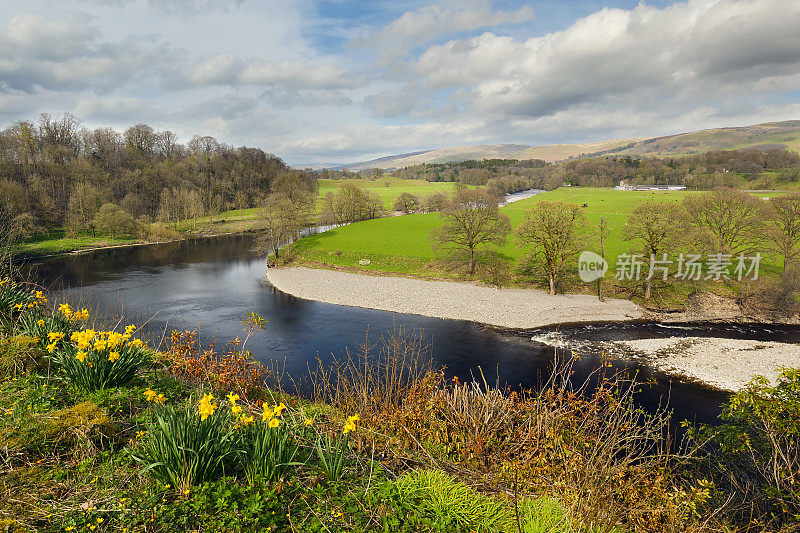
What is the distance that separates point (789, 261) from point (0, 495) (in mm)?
40242

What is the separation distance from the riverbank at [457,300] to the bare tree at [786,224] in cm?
1160

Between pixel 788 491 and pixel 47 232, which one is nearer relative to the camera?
pixel 788 491

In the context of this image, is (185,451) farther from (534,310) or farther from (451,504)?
(534,310)

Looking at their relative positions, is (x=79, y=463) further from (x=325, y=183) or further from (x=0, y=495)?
(x=325, y=183)

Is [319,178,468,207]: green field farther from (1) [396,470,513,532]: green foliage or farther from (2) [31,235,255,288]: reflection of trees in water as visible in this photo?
(1) [396,470,513,532]: green foliage

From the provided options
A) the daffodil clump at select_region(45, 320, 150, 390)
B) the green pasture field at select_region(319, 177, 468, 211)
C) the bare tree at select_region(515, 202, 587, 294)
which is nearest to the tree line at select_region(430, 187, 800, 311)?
the bare tree at select_region(515, 202, 587, 294)

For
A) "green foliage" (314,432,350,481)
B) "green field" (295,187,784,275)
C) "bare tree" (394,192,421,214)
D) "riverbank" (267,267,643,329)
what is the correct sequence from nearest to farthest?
1. "green foliage" (314,432,350,481)
2. "riverbank" (267,267,643,329)
3. "green field" (295,187,784,275)
4. "bare tree" (394,192,421,214)

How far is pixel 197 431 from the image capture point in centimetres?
439

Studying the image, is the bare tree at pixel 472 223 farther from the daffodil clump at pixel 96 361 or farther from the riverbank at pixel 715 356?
the daffodil clump at pixel 96 361

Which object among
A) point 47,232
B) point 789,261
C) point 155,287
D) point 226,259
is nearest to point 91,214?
point 47,232

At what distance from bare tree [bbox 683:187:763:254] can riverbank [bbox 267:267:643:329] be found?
9.90m

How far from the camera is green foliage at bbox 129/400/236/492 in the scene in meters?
4.20

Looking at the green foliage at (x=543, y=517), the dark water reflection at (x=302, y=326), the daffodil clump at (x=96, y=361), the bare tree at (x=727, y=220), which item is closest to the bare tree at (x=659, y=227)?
the bare tree at (x=727, y=220)

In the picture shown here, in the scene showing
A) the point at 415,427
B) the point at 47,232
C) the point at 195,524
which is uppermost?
the point at 47,232
